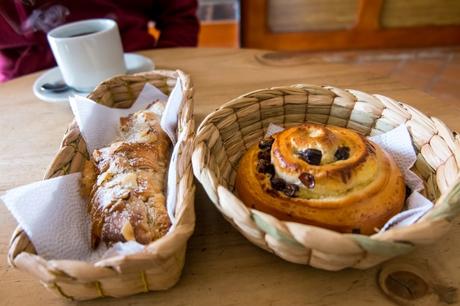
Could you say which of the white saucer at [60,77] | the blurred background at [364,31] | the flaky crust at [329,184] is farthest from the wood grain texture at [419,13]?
the flaky crust at [329,184]

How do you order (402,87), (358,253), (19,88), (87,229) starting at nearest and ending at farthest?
1. (358,253)
2. (87,229)
3. (402,87)
4. (19,88)

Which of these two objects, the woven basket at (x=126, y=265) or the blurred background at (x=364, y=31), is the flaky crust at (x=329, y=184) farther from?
the blurred background at (x=364, y=31)

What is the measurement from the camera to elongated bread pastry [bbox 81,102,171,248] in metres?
0.47

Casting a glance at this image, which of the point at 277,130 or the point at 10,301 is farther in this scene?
the point at 277,130

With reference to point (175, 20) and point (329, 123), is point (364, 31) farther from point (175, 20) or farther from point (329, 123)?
point (329, 123)

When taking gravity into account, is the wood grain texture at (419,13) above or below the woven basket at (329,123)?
below

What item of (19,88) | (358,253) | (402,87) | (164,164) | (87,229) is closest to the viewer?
(358,253)

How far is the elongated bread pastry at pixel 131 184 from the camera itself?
467 millimetres

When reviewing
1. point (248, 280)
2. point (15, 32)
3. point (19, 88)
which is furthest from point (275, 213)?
point (15, 32)

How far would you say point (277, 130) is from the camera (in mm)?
643

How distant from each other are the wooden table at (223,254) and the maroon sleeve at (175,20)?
528 millimetres

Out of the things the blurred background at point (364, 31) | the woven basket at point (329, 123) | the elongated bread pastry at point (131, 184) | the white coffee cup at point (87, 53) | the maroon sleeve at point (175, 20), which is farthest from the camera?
the blurred background at point (364, 31)

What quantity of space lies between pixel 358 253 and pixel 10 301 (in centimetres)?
41

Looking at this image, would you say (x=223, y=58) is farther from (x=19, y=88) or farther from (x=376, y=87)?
(x=19, y=88)
